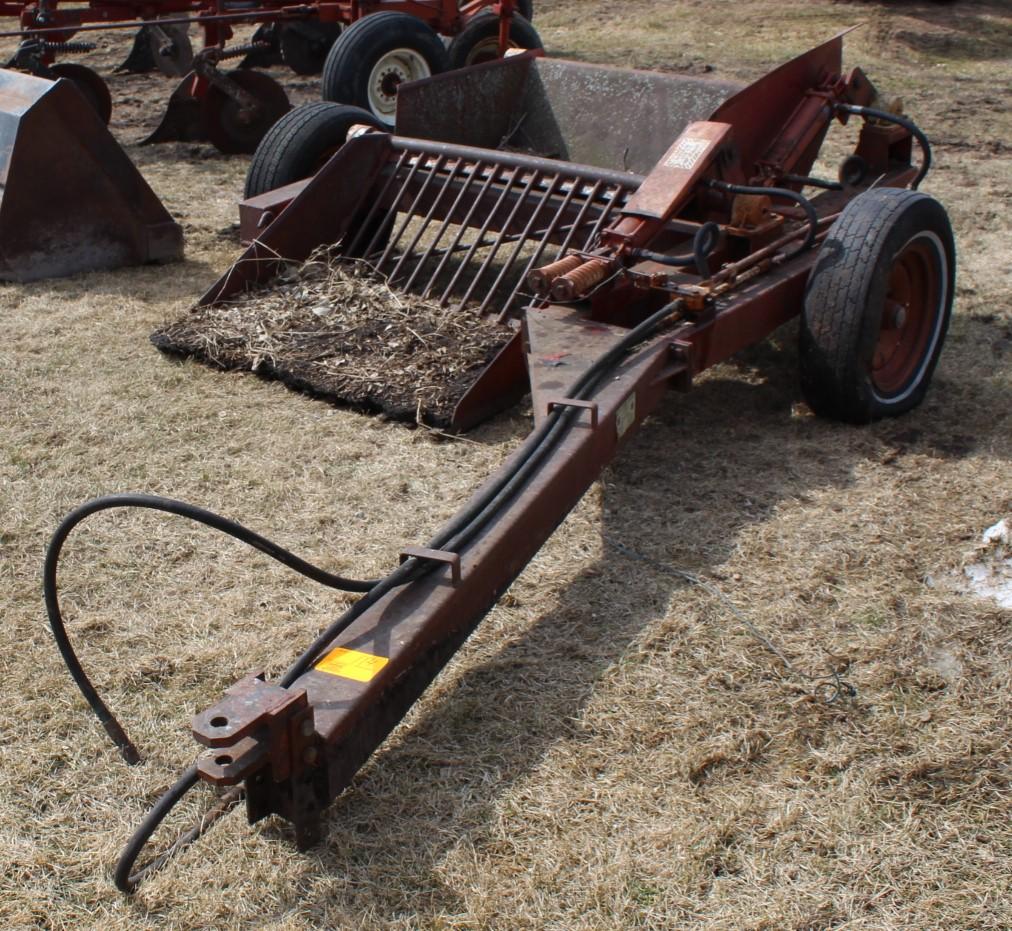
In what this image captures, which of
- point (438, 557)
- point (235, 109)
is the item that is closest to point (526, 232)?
point (438, 557)

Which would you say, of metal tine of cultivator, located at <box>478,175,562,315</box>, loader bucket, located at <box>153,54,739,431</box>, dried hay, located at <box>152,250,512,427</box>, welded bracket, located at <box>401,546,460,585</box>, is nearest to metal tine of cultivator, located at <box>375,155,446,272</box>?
loader bucket, located at <box>153,54,739,431</box>

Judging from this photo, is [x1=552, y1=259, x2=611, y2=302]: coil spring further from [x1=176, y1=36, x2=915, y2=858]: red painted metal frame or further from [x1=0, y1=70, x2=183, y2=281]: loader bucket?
[x1=0, y1=70, x2=183, y2=281]: loader bucket

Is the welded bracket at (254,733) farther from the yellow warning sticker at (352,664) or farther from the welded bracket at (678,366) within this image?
the welded bracket at (678,366)

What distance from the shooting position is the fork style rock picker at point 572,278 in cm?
244

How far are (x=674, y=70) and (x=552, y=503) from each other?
9.68m

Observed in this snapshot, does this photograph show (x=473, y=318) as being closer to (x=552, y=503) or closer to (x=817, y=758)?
(x=552, y=503)

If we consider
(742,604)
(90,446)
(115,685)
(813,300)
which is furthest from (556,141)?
(115,685)

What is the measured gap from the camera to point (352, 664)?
248cm

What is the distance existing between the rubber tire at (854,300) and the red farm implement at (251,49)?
4.50m

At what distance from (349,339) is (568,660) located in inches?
81.4

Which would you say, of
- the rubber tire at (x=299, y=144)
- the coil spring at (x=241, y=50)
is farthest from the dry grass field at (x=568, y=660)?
the coil spring at (x=241, y=50)

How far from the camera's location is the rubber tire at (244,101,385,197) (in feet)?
18.7

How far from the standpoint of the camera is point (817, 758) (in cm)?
272

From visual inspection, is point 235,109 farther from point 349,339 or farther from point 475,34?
point 349,339
